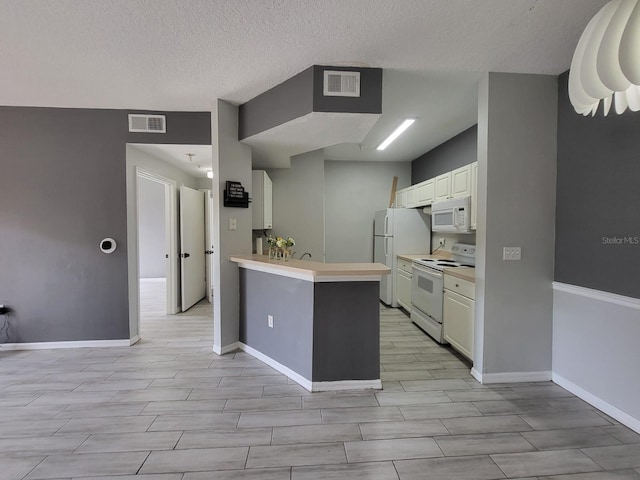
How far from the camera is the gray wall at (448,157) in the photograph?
3787mm

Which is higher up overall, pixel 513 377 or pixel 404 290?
pixel 404 290

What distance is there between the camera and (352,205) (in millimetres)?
5574

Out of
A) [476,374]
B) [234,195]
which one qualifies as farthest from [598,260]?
[234,195]

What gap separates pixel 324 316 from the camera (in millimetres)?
2348

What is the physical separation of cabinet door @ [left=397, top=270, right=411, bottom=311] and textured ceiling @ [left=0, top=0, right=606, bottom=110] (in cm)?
292

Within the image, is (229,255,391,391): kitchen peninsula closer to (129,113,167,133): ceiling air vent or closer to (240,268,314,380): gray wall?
(240,268,314,380): gray wall

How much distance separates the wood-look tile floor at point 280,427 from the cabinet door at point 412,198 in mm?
2688

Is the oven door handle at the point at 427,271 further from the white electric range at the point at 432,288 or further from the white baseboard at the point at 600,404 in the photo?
the white baseboard at the point at 600,404

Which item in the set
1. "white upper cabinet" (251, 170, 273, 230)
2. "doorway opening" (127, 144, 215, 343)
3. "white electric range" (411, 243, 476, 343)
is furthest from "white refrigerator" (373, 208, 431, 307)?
"doorway opening" (127, 144, 215, 343)

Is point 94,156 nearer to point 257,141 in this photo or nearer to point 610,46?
point 257,141

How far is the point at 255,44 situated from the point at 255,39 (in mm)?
56

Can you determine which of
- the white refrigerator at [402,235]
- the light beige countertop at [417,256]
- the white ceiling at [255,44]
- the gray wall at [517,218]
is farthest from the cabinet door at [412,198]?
the gray wall at [517,218]

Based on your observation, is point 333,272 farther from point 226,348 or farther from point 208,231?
point 208,231

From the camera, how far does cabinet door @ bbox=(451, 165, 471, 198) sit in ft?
10.8
